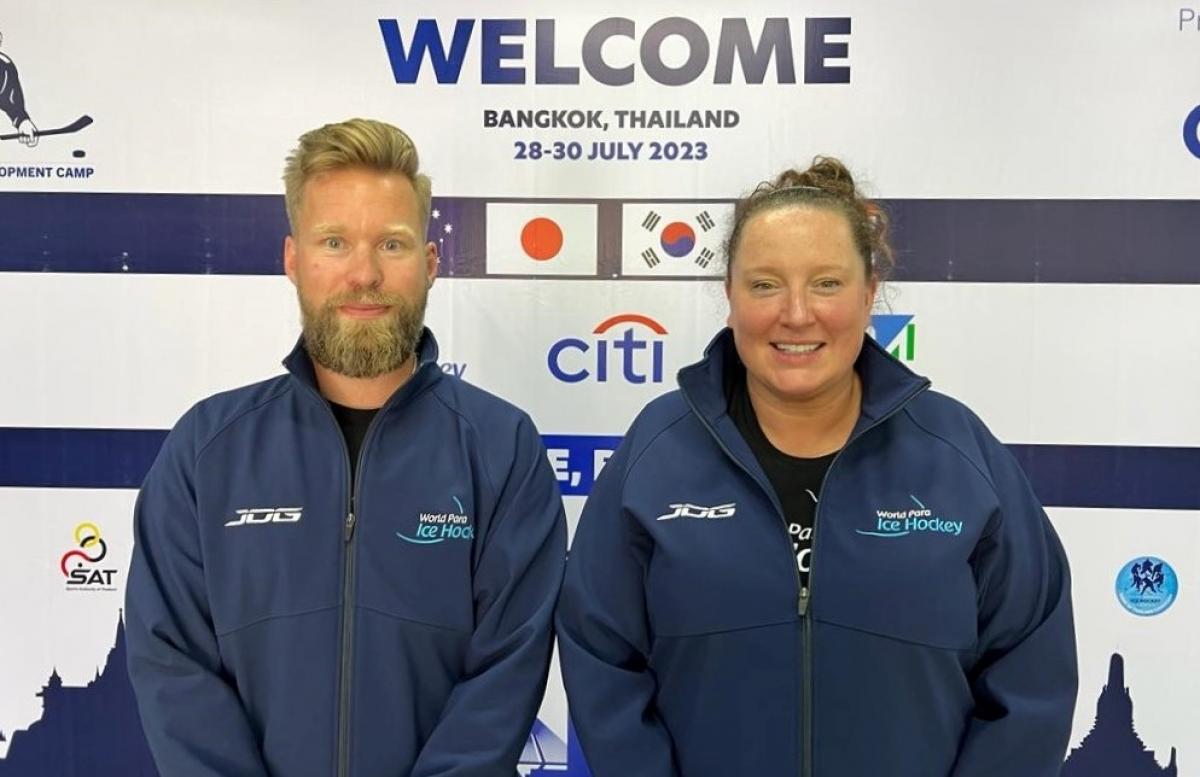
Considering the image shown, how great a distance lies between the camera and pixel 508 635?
1425 millimetres

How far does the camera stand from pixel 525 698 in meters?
1.42

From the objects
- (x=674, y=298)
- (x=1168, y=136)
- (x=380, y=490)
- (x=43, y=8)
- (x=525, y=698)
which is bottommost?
(x=525, y=698)

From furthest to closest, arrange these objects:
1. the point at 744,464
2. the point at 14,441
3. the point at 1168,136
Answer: the point at 14,441 < the point at 1168,136 < the point at 744,464

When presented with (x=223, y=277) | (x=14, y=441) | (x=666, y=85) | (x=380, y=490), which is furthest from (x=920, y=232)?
(x=14, y=441)

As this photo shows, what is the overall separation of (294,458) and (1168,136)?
6.69 feet

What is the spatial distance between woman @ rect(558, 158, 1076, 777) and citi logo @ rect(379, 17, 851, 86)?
0.84 meters

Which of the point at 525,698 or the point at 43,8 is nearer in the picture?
the point at 525,698

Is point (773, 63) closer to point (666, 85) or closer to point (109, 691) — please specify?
point (666, 85)

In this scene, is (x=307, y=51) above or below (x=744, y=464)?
above

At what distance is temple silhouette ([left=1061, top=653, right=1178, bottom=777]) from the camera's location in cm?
217

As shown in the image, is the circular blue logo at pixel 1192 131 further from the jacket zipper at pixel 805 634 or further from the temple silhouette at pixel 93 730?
the temple silhouette at pixel 93 730

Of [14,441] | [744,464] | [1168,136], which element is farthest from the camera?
[14,441]

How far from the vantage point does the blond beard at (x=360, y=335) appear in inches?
56.2

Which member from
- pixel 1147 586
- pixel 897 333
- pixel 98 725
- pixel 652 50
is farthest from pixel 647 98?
pixel 98 725
